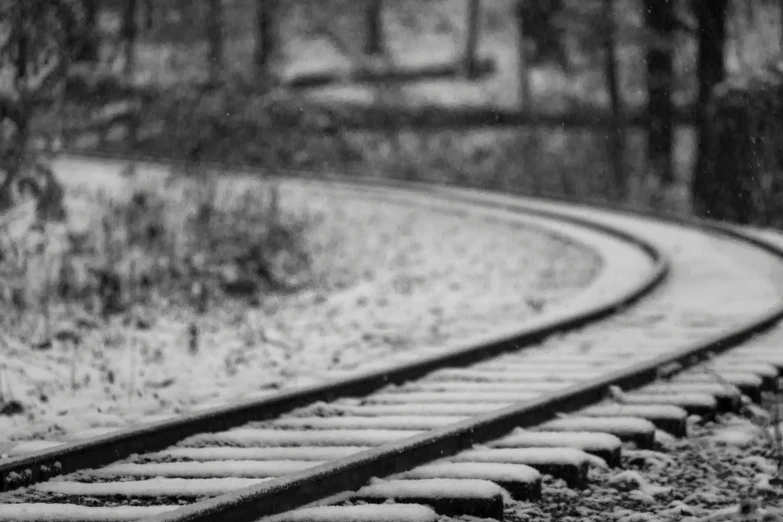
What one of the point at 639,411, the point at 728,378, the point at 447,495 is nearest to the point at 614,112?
the point at 728,378

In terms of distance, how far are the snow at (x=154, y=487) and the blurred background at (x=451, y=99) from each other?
4734mm

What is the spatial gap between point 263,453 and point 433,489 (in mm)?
986

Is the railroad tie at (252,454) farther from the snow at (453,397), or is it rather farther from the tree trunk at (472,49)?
the tree trunk at (472,49)

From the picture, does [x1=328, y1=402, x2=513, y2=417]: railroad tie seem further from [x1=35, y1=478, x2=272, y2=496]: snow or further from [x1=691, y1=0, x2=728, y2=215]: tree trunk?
[x1=691, y1=0, x2=728, y2=215]: tree trunk

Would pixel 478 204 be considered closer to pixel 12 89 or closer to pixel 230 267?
pixel 230 267

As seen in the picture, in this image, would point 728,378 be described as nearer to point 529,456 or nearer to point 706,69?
point 529,456

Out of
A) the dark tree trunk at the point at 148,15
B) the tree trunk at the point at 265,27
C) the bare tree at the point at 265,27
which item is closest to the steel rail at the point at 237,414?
the dark tree trunk at the point at 148,15

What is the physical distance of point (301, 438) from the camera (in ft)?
17.6

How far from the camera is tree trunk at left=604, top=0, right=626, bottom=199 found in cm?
2241

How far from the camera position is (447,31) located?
46344 millimetres

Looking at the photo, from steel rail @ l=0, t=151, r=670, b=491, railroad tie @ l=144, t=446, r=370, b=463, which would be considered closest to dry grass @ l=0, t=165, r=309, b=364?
steel rail @ l=0, t=151, r=670, b=491

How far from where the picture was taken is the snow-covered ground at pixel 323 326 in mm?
6750

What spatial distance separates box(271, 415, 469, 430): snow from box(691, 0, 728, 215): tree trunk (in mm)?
13051

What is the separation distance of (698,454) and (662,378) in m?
1.40
